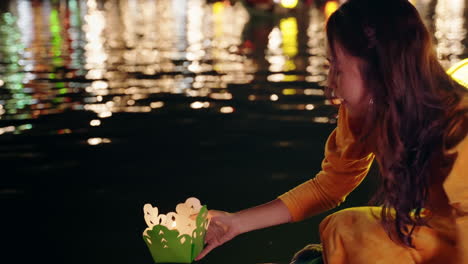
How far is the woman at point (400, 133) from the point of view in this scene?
1938 millimetres

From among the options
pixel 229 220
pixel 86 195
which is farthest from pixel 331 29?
pixel 86 195

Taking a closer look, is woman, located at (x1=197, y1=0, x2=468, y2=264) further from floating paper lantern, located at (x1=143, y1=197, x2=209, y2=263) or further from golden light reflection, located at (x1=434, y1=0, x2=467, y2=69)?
golden light reflection, located at (x1=434, y1=0, x2=467, y2=69)

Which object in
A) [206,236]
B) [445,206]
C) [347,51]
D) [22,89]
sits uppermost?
[347,51]

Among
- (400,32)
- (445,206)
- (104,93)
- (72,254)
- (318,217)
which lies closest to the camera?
(400,32)

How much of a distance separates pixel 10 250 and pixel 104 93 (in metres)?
5.59

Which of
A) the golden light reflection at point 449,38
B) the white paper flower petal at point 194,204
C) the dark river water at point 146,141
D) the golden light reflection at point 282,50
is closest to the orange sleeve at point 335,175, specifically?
the white paper flower petal at point 194,204

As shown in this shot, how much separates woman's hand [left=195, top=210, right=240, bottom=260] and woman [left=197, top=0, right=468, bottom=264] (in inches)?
12.4

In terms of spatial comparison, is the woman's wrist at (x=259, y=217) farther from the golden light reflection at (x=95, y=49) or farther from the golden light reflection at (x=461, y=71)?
the golden light reflection at (x=95, y=49)

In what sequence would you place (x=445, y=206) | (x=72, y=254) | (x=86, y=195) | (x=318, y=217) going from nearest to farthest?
(x=445, y=206) → (x=72, y=254) → (x=318, y=217) → (x=86, y=195)

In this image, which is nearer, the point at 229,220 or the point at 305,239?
the point at 229,220

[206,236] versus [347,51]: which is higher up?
[347,51]

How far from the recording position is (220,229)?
96.4 inches

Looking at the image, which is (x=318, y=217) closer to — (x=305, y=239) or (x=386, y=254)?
(x=305, y=239)

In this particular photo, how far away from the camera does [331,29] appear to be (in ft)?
6.62
